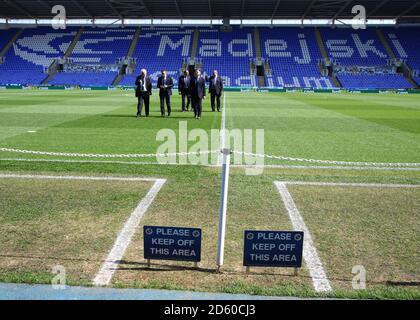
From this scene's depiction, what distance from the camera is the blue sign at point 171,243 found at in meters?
4.03

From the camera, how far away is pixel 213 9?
184 ft

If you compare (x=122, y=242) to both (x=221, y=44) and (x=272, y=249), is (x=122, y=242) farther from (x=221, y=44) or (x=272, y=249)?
(x=221, y=44)

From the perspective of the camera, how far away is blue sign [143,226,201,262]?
4027mm

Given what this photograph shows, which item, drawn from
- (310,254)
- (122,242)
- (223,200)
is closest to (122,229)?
(122,242)

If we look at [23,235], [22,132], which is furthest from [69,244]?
[22,132]

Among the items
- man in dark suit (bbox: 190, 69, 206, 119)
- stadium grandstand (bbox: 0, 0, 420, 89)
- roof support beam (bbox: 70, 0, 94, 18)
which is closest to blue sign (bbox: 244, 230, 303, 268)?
man in dark suit (bbox: 190, 69, 206, 119)

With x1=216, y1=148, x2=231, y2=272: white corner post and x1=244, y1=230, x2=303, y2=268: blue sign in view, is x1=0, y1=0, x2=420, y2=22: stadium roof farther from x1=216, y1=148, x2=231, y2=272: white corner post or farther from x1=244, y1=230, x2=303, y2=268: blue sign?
x1=244, y1=230, x2=303, y2=268: blue sign

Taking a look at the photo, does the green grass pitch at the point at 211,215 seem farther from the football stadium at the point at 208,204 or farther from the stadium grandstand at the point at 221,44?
the stadium grandstand at the point at 221,44

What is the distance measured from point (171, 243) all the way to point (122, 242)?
0.95 metres

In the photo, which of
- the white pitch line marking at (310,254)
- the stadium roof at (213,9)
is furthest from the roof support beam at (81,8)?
the white pitch line marking at (310,254)

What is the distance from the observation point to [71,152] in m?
9.91

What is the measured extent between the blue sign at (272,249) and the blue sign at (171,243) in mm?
503
